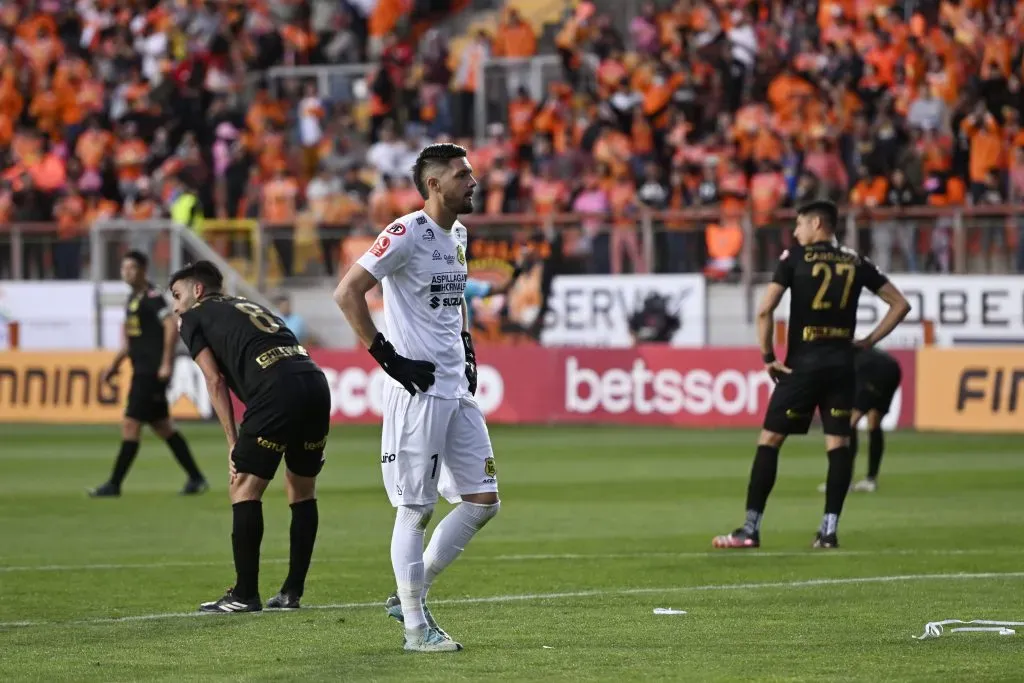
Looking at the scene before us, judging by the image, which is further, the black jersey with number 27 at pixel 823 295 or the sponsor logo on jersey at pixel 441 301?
the black jersey with number 27 at pixel 823 295

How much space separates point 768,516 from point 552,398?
11.8 m

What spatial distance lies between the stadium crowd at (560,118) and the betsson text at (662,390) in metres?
1.60

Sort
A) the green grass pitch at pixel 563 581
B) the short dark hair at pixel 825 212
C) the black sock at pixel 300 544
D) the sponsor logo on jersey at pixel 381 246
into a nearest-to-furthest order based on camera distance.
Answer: the green grass pitch at pixel 563 581 → the sponsor logo on jersey at pixel 381 246 → the black sock at pixel 300 544 → the short dark hair at pixel 825 212

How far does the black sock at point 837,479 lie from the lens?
13.0 m

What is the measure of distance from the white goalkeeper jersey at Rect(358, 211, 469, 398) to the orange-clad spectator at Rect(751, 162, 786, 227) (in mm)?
18601

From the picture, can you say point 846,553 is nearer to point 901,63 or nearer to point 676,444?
point 676,444

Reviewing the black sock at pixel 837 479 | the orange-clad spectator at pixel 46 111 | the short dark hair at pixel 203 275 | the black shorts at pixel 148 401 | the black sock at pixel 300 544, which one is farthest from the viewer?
the orange-clad spectator at pixel 46 111

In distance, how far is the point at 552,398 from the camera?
1065 inches

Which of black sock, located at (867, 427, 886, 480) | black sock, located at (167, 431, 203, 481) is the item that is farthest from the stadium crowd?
black sock, located at (167, 431, 203, 481)

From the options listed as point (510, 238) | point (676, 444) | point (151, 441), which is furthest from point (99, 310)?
point (676, 444)

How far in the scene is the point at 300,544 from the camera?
10156 millimetres

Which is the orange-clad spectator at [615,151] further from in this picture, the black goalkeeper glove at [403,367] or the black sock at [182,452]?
the black goalkeeper glove at [403,367]

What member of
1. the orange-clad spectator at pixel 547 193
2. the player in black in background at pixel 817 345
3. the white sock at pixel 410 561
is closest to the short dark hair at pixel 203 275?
the white sock at pixel 410 561

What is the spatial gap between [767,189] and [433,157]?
19.1 meters
